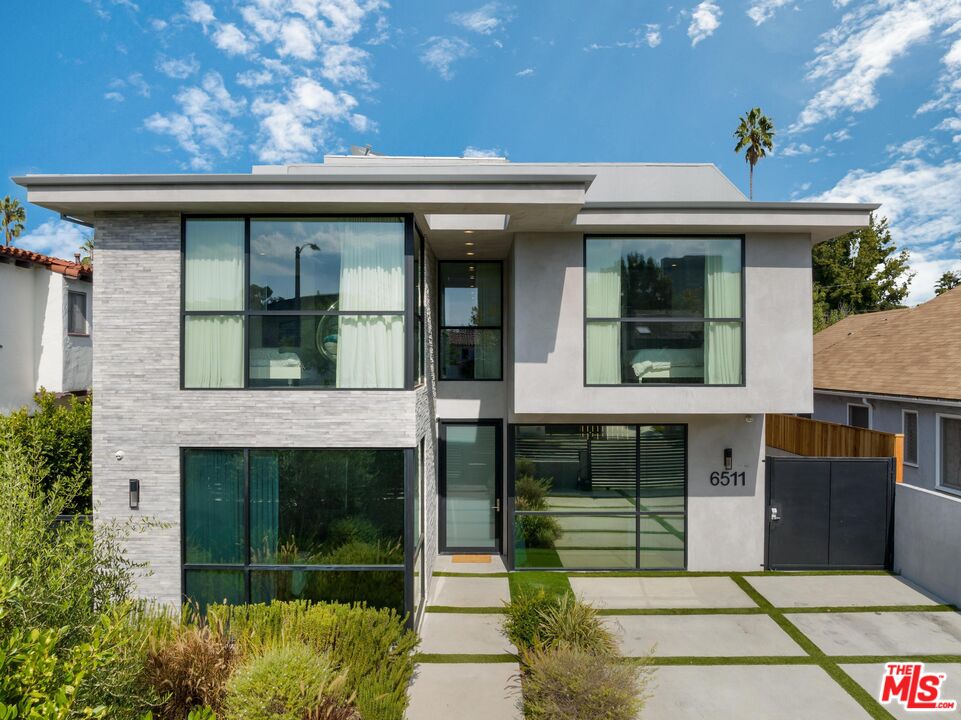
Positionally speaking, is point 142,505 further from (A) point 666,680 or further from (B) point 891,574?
(B) point 891,574

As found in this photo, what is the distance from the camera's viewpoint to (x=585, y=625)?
20.1 feet

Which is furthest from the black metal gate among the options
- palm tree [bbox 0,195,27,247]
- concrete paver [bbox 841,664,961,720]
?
palm tree [bbox 0,195,27,247]

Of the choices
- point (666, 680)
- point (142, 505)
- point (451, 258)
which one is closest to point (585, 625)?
point (666, 680)

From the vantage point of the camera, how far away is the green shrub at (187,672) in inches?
194

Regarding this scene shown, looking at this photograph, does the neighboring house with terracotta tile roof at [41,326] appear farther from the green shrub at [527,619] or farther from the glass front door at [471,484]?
the green shrub at [527,619]

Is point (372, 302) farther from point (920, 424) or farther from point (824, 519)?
point (920, 424)

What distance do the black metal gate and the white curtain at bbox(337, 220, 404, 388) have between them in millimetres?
6827

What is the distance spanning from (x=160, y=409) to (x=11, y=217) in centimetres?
3384

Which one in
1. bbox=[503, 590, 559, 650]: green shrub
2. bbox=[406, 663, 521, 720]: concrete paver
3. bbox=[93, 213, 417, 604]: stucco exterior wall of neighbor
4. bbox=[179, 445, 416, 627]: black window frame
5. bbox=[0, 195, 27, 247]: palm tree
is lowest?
bbox=[406, 663, 521, 720]: concrete paver

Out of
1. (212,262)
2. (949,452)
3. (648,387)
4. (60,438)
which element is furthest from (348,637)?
(949,452)

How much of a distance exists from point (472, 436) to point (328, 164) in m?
5.68

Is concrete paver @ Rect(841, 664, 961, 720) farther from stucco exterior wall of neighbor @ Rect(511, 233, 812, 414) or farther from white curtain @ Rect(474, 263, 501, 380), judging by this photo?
white curtain @ Rect(474, 263, 501, 380)

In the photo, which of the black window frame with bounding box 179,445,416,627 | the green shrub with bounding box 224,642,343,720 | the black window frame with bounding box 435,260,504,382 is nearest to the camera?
the green shrub with bounding box 224,642,343,720

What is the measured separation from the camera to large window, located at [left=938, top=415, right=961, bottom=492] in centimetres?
1061
